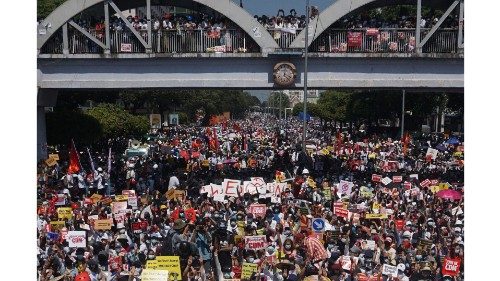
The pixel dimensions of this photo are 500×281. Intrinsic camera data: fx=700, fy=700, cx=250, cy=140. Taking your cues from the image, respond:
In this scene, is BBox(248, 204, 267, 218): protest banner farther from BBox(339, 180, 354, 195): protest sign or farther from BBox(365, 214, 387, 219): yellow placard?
BBox(339, 180, 354, 195): protest sign

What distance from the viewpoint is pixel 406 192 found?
22422 mm

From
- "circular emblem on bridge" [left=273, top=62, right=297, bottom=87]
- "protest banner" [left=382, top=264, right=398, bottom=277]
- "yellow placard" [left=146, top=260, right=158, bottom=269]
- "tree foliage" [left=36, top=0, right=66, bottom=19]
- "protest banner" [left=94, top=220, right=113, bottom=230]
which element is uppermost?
"tree foliage" [left=36, top=0, right=66, bottom=19]

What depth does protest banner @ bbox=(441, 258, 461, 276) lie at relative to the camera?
13734mm

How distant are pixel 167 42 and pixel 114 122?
20138 mm

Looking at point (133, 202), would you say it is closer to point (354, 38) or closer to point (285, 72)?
point (285, 72)

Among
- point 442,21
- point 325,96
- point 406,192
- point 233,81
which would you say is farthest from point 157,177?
point 325,96

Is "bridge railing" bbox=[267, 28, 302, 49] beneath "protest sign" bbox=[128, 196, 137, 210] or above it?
above

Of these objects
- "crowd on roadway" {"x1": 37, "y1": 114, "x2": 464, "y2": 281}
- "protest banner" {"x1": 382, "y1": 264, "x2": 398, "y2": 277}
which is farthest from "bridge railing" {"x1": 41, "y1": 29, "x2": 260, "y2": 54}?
"protest banner" {"x1": 382, "y1": 264, "x2": 398, "y2": 277}

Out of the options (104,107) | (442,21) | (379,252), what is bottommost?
(379,252)

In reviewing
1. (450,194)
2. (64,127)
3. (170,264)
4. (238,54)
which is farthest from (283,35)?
(64,127)

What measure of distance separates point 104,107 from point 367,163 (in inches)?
891

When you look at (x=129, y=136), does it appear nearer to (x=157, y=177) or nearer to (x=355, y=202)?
(x=157, y=177)

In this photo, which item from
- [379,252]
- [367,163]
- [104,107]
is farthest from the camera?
[104,107]

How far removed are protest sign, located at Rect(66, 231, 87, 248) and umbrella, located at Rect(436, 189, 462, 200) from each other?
1120 centimetres
